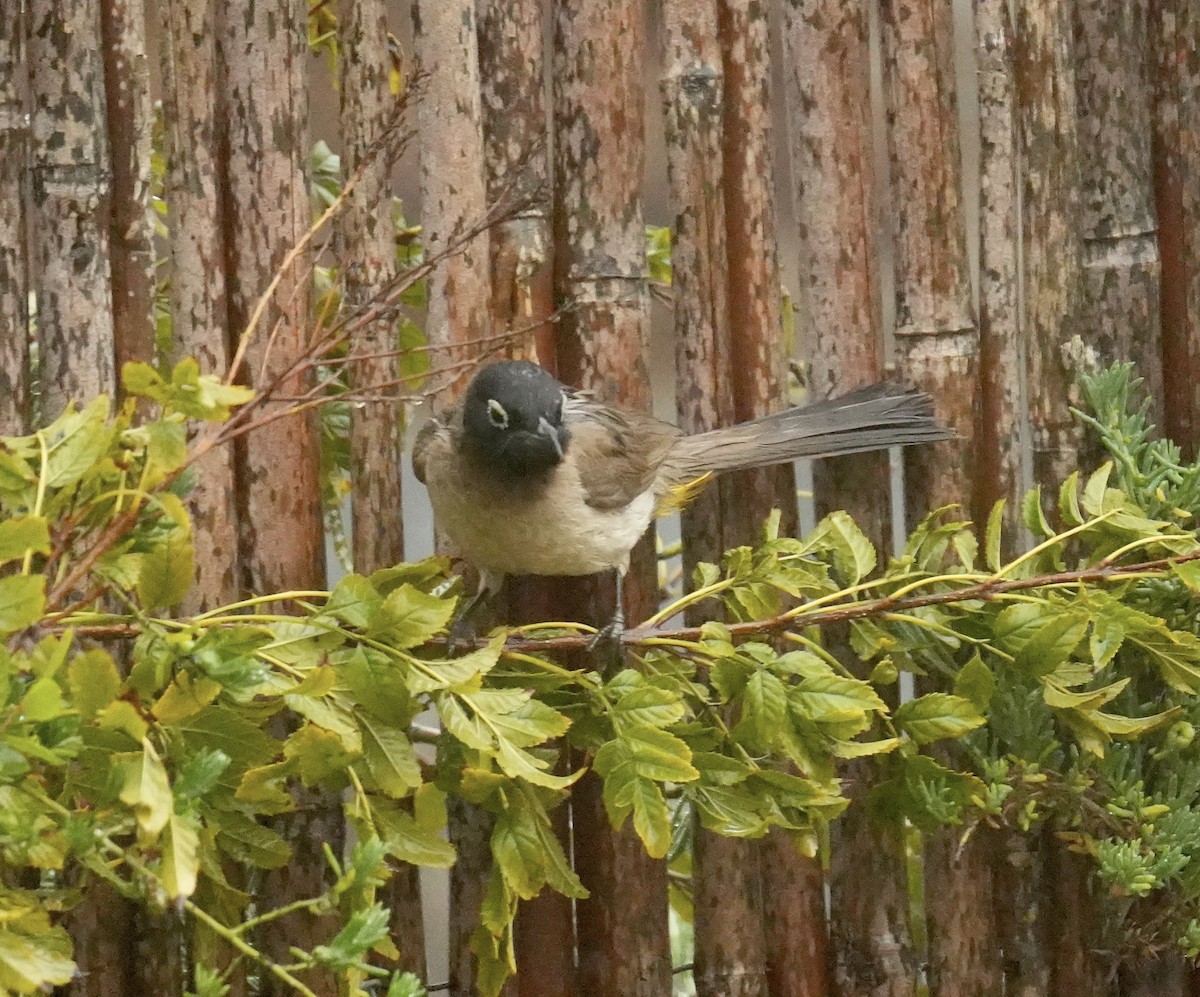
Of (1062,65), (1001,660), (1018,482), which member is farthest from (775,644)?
(1062,65)

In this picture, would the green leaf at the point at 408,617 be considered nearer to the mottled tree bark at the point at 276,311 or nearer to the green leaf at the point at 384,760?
the green leaf at the point at 384,760

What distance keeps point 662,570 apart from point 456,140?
0.80 m

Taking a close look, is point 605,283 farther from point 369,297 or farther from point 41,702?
point 41,702

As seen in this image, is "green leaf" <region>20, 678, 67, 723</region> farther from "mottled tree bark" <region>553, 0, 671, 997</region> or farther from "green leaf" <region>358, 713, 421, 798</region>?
"mottled tree bark" <region>553, 0, 671, 997</region>

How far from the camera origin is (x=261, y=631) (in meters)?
1.08

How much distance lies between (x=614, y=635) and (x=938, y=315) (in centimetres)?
55

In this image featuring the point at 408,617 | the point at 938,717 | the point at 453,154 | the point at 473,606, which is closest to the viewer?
the point at 408,617

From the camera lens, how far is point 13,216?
127cm

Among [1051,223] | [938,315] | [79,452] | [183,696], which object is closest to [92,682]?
[183,696]

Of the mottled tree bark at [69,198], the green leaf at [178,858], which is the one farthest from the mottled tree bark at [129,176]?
the green leaf at [178,858]

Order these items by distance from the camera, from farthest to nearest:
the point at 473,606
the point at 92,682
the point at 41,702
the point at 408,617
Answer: the point at 473,606, the point at 408,617, the point at 92,682, the point at 41,702

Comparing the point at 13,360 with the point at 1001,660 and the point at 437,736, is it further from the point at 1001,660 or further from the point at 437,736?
the point at 1001,660

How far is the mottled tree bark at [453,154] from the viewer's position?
1386 millimetres

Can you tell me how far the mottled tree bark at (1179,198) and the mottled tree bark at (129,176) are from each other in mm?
1147
